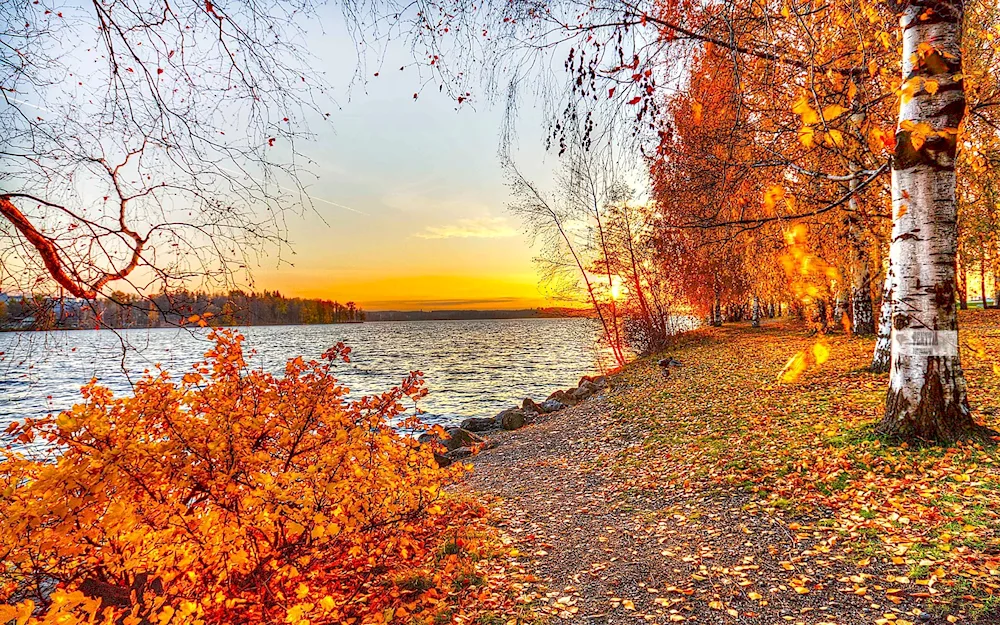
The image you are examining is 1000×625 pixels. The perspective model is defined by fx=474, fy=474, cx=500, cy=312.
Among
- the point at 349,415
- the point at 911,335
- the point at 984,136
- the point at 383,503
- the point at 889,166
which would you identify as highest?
the point at 984,136

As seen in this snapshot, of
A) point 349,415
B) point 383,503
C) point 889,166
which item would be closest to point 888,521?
point 889,166

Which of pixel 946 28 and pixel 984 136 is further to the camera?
pixel 984 136

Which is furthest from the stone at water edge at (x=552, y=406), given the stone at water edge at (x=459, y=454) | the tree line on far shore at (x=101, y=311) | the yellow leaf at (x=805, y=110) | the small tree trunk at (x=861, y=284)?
the tree line on far shore at (x=101, y=311)

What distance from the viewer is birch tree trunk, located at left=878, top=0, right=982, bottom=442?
510cm

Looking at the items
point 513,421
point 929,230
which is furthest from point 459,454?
point 929,230

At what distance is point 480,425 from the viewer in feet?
49.7

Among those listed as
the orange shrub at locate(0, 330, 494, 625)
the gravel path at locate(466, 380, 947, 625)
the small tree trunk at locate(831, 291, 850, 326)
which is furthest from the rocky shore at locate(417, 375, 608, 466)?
the small tree trunk at locate(831, 291, 850, 326)

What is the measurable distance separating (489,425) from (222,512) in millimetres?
11489

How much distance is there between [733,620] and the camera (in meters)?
3.74

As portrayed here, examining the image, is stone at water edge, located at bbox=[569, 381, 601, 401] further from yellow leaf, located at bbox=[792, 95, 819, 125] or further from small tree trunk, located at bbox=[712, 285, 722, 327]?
yellow leaf, located at bbox=[792, 95, 819, 125]

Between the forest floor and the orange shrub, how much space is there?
5.37 ft

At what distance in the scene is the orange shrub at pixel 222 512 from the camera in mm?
3182

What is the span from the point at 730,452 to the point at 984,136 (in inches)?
288

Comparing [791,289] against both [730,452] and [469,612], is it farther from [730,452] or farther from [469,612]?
[469,612]
